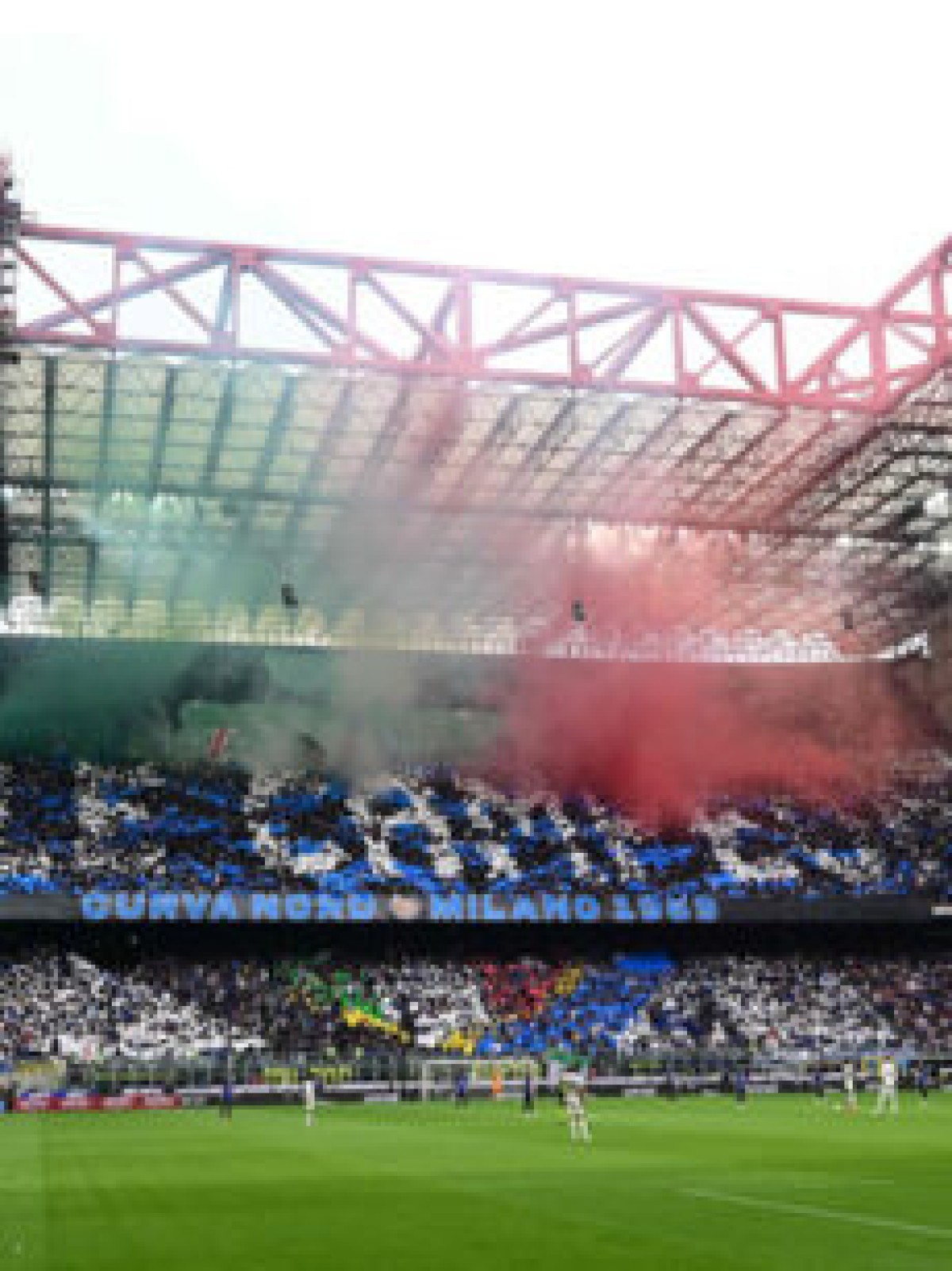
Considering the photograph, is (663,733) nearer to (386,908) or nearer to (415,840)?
(415,840)

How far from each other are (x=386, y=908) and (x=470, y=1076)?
26.5 feet

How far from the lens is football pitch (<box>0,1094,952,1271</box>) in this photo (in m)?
13.3

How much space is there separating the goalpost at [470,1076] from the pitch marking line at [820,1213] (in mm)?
26521

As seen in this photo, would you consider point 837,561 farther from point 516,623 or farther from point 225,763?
point 225,763

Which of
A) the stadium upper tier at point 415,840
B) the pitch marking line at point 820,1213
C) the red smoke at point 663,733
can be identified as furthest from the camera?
the red smoke at point 663,733

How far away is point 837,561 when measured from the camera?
5281 cm

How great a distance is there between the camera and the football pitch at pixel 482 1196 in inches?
523

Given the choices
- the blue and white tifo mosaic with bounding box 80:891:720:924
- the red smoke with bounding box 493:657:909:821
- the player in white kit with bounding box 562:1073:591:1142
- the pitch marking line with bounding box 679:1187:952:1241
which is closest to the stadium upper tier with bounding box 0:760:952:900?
the blue and white tifo mosaic with bounding box 80:891:720:924

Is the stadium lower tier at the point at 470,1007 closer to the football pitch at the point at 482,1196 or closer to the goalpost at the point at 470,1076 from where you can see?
the goalpost at the point at 470,1076

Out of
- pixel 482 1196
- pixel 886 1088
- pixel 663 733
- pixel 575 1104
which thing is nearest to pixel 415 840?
pixel 663 733

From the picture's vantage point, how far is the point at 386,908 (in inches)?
2007

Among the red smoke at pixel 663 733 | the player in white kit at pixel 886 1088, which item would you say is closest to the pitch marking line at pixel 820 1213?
the player in white kit at pixel 886 1088

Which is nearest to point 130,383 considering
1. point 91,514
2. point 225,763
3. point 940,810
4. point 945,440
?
point 91,514

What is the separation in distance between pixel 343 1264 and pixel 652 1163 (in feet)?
35.7
